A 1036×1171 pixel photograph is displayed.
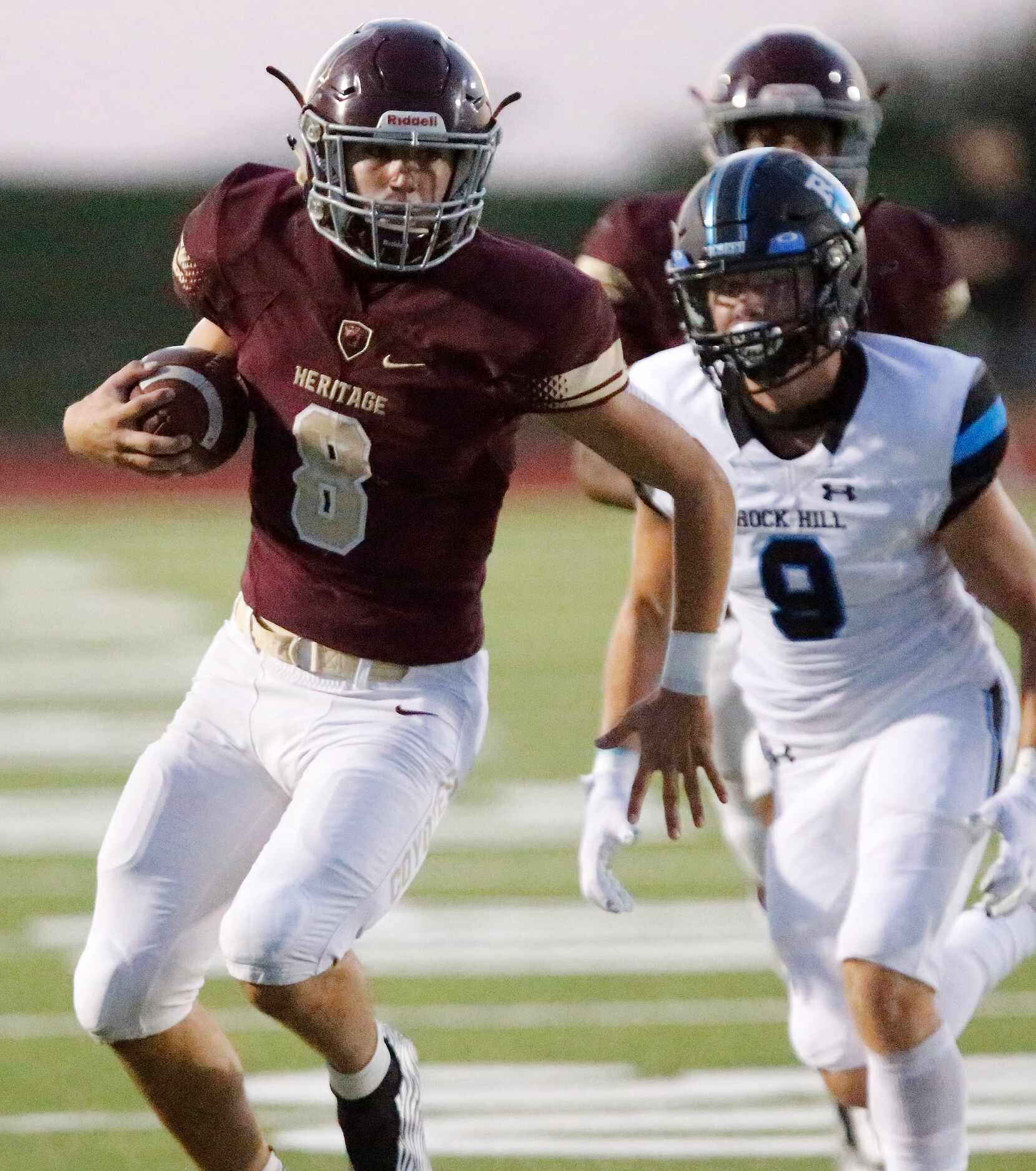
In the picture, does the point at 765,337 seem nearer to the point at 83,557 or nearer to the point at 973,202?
the point at 973,202

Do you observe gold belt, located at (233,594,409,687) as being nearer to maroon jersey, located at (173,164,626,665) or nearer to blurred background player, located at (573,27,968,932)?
maroon jersey, located at (173,164,626,665)

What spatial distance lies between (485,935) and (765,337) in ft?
6.96

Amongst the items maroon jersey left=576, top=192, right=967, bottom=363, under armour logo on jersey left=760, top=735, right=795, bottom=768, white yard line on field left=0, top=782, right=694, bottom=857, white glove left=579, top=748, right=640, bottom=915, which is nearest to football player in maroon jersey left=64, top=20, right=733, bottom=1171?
white glove left=579, top=748, right=640, bottom=915

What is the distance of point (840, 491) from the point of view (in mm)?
3338

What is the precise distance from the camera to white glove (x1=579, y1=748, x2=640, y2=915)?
135 inches

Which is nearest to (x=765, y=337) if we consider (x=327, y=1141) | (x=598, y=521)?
(x=327, y=1141)

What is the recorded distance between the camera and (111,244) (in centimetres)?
2119

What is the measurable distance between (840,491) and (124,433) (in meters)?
1.01

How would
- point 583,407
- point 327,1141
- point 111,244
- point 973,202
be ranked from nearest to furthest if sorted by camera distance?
point 583,407 → point 327,1141 → point 973,202 → point 111,244

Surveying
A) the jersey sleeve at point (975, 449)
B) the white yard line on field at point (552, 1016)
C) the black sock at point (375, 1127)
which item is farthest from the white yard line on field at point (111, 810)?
the jersey sleeve at point (975, 449)

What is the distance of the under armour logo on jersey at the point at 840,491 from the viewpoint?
3.33 metres

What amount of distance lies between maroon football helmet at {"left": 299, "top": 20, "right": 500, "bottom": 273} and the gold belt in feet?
1.74

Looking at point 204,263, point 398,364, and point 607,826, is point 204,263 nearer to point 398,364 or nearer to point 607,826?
point 398,364

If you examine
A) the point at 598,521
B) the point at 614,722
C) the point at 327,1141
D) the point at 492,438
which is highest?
the point at 492,438
